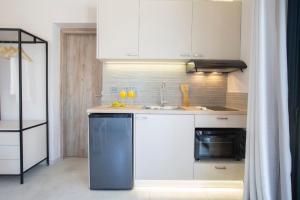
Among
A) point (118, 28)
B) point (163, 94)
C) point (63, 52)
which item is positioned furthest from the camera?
point (63, 52)

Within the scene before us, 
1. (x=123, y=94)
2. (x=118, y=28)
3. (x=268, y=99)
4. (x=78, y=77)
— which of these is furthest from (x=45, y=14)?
(x=268, y=99)

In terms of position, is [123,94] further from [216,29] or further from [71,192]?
[216,29]

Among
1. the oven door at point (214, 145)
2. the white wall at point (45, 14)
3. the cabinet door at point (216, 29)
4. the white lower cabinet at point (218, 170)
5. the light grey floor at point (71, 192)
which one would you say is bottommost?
the light grey floor at point (71, 192)

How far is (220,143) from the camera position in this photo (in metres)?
2.28

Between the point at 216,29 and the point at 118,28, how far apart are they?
1189 millimetres

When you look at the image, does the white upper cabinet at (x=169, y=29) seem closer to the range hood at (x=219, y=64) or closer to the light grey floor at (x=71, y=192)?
the range hood at (x=219, y=64)

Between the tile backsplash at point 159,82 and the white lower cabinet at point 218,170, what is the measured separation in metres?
0.89

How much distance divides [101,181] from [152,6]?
2.11 metres

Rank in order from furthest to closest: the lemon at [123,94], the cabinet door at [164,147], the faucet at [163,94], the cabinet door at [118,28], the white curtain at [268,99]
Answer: the faucet at [163,94] → the lemon at [123,94] → the cabinet door at [118,28] → the cabinet door at [164,147] → the white curtain at [268,99]

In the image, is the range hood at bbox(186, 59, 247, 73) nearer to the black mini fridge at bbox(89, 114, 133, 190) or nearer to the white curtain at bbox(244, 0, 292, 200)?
the white curtain at bbox(244, 0, 292, 200)

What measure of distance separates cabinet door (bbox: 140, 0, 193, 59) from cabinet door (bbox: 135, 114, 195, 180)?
807 mm

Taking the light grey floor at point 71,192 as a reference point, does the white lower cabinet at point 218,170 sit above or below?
above

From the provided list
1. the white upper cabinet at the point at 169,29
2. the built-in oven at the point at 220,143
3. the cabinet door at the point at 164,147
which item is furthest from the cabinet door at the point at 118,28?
the built-in oven at the point at 220,143

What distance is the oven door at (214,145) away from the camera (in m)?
2.25
